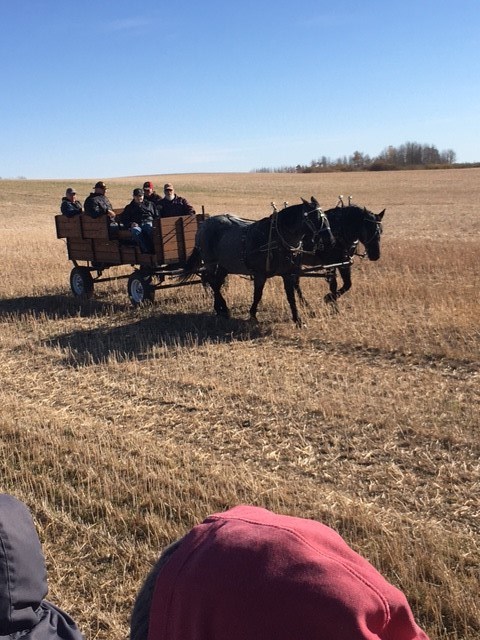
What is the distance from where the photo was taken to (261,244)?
1058cm

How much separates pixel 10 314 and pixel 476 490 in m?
9.80

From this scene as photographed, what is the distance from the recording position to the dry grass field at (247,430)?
158 inches

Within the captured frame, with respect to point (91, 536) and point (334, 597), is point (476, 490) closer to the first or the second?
point (91, 536)

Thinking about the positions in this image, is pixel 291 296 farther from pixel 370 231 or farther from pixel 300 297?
pixel 370 231

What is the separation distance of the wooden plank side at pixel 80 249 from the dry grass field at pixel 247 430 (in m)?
0.99

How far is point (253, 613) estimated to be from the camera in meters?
1.18

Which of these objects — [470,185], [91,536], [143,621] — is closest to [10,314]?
[91,536]

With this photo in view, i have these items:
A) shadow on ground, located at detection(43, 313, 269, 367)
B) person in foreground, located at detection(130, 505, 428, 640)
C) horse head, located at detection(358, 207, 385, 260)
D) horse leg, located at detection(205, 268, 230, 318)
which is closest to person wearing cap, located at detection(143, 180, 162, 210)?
horse leg, located at detection(205, 268, 230, 318)

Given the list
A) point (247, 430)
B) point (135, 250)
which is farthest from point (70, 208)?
point (247, 430)

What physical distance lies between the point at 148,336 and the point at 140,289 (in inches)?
93.0

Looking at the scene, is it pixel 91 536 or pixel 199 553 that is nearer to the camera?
pixel 199 553

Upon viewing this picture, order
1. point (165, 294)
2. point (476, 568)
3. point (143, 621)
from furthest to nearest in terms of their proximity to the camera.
A: point (165, 294) < point (476, 568) < point (143, 621)

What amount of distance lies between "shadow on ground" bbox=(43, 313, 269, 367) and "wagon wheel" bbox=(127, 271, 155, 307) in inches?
31.4

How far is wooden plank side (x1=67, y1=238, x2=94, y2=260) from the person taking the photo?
13477 mm
